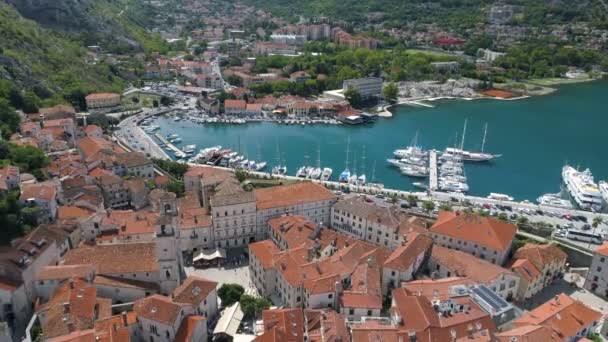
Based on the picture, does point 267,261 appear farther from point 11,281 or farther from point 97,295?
point 11,281

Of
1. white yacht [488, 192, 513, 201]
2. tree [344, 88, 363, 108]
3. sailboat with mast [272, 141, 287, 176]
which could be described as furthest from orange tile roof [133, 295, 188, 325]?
tree [344, 88, 363, 108]

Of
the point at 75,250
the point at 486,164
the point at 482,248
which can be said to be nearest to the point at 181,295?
the point at 75,250

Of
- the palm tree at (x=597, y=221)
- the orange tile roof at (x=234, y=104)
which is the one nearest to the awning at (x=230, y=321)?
the palm tree at (x=597, y=221)

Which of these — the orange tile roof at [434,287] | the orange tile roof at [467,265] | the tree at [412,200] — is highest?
the orange tile roof at [434,287]

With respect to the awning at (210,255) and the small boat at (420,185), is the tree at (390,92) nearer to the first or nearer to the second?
the small boat at (420,185)

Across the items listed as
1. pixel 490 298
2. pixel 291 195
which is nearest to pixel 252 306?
pixel 291 195

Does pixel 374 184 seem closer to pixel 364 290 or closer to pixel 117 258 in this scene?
pixel 364 290

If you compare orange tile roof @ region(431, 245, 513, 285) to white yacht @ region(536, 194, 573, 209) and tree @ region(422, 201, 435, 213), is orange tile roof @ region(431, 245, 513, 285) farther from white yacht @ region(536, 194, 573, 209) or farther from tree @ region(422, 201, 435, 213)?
white yacht @ region(536, 194, 573, 209)
